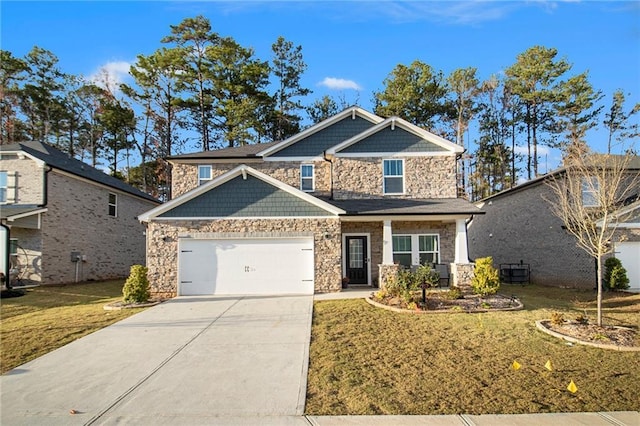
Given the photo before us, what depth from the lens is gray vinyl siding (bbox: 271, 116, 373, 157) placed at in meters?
17.5

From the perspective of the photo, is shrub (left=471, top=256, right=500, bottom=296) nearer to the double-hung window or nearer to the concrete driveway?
the double-hung window

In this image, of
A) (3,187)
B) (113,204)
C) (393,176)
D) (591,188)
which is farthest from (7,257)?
(591,188)

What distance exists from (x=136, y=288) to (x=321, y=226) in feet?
21.8

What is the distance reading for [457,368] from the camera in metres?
6.14

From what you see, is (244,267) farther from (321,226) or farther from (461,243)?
(461,243)

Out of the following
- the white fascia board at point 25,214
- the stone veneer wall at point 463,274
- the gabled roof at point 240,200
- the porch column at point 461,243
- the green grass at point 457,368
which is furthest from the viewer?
the white fascia board at point 25,214

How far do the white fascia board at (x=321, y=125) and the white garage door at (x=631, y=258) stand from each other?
1154cm

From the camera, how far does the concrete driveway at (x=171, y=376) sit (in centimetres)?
484

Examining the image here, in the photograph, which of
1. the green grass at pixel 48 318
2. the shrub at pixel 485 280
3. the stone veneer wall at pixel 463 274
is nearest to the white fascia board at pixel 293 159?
the stone veneer wall at pixel 463 274

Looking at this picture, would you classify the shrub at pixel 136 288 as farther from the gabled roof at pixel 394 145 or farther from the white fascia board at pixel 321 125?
the gabled roof at pixel 394 145

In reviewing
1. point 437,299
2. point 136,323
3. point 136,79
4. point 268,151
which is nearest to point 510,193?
point 437,299

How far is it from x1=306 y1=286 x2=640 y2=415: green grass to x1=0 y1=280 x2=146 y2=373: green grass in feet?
Answer: 18.6

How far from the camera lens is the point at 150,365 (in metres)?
6.59

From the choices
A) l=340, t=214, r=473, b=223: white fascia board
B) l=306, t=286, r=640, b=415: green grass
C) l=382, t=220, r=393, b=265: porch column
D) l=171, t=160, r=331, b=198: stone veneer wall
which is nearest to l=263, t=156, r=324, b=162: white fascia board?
l=171, t=160, r=331, b=198: stone veneer wall
